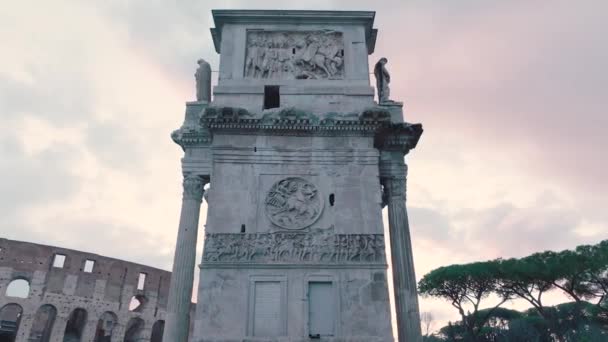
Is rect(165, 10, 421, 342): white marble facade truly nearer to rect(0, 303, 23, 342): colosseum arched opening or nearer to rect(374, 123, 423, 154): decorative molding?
rect(374, 123, 423, 154): decorative molding

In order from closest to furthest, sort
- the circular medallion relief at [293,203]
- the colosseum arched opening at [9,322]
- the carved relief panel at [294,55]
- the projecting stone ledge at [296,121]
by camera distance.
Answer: the circular medallion relief at [293,203], the projecting stone ledge at [296,121], the carved relief panel at [294,55], the colosseum arched opening at [9,322]

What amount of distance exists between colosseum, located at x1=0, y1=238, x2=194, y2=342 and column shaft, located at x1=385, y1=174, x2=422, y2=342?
3338 cm

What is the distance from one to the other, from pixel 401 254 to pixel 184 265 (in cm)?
679

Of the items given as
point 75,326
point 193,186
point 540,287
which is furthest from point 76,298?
point 540,287

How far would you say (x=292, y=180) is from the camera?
14750 millimetres

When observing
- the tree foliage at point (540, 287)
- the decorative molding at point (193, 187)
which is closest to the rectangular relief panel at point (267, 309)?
the decorative molding at point (193, 187)

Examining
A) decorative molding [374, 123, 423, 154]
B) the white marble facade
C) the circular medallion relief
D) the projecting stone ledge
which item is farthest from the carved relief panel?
the circular medallion relief

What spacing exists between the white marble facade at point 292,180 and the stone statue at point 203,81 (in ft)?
2.02

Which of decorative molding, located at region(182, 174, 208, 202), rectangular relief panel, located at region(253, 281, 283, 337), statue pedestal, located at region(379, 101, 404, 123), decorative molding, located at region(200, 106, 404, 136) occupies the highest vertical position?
statue pedestal, located at region(379, 101, 404, 123)

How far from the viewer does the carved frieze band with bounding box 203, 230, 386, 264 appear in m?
13.7

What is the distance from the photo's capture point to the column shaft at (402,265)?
1410cm

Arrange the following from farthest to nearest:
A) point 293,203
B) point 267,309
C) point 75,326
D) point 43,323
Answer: point 75,326 → point 43,323 → point 293,203 → point 267,309

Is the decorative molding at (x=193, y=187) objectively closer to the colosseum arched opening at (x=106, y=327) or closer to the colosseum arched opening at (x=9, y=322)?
the colosseum arched opening at (x=9, y=322)

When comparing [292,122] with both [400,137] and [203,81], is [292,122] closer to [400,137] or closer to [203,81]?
[400,137]
